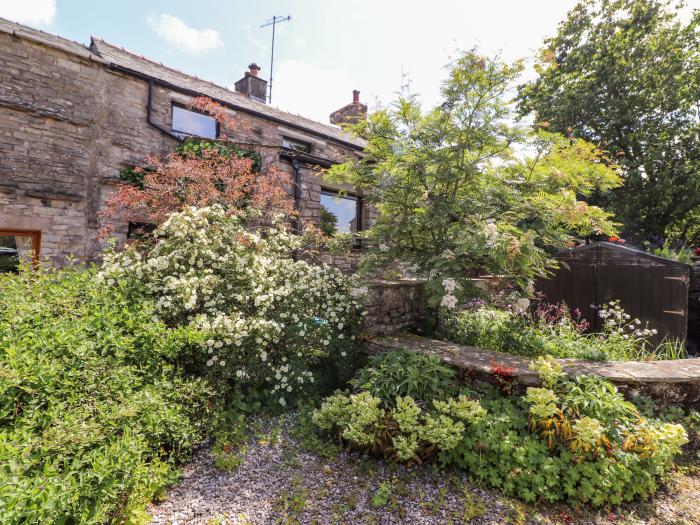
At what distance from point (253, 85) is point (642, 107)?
43.5 feet

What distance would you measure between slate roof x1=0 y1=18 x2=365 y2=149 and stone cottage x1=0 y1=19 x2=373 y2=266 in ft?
0.16

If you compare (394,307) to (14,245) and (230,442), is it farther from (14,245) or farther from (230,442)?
(14,245)

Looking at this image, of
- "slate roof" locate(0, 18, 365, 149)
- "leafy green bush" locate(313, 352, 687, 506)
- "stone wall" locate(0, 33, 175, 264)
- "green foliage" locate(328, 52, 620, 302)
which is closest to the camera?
"leafy green bush" locate(313, 352, 687, 506)

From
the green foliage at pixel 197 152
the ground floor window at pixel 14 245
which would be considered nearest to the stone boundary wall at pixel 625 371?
the green foliage at pixel 197 152

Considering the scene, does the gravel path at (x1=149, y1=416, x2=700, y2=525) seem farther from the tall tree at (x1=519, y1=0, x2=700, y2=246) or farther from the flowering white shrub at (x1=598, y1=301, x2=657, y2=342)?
the tall tree at (x1=519, y1=0, x2=700, y2=246)

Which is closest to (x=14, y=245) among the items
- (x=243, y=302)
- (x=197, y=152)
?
(x=197, y=152)

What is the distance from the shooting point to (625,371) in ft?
12.6

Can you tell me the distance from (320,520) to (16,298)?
354 centimetres

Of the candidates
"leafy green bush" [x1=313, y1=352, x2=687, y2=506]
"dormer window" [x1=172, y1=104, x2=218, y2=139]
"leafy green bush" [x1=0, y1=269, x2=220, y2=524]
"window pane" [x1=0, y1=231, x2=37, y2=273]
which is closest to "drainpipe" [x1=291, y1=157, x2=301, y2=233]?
"dormer window" [x1=172, y1=104, x2=218, y2=139]

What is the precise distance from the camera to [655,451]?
3.08 metres

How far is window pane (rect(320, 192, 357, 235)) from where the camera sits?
35.6ft

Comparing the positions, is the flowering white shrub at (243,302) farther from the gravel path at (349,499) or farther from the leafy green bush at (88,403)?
the gravel path at (349,499)

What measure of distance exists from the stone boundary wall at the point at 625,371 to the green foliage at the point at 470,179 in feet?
2.30

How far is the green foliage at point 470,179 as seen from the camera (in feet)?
14.9
